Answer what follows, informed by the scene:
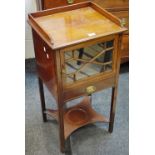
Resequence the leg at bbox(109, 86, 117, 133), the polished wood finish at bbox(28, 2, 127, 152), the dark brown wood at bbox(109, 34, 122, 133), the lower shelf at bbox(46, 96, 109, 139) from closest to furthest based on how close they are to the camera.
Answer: the polished wood finish at bbox(28, 2, 127, 152) < the dark brown wood at bbox(109, 34, 122, 133) < the leg at bbox(109, 86, 117, 133) < the lower shelf at bbox(46, 96, 109, 139)

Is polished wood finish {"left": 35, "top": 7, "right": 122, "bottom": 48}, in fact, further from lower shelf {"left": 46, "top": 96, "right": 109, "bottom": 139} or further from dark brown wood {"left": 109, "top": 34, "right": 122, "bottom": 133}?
lower shelf {"left": 46, "top": 96, "right": 109, "bottom": 139}

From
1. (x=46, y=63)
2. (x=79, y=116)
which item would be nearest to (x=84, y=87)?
(x=46, y=63)

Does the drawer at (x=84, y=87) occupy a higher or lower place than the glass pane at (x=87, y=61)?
lower

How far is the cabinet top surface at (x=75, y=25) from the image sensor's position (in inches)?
50.0

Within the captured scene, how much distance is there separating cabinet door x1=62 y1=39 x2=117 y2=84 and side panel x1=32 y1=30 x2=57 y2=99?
6cm

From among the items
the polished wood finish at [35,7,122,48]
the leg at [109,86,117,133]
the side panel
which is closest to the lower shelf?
the leg at [109,86,117,133]

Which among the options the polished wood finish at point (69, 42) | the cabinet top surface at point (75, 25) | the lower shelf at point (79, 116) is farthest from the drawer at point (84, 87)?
the lower shelf at point (79, 116)

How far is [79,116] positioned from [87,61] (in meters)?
0.56

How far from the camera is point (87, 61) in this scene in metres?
1.33

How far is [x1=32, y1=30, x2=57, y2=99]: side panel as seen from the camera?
1.30 m
